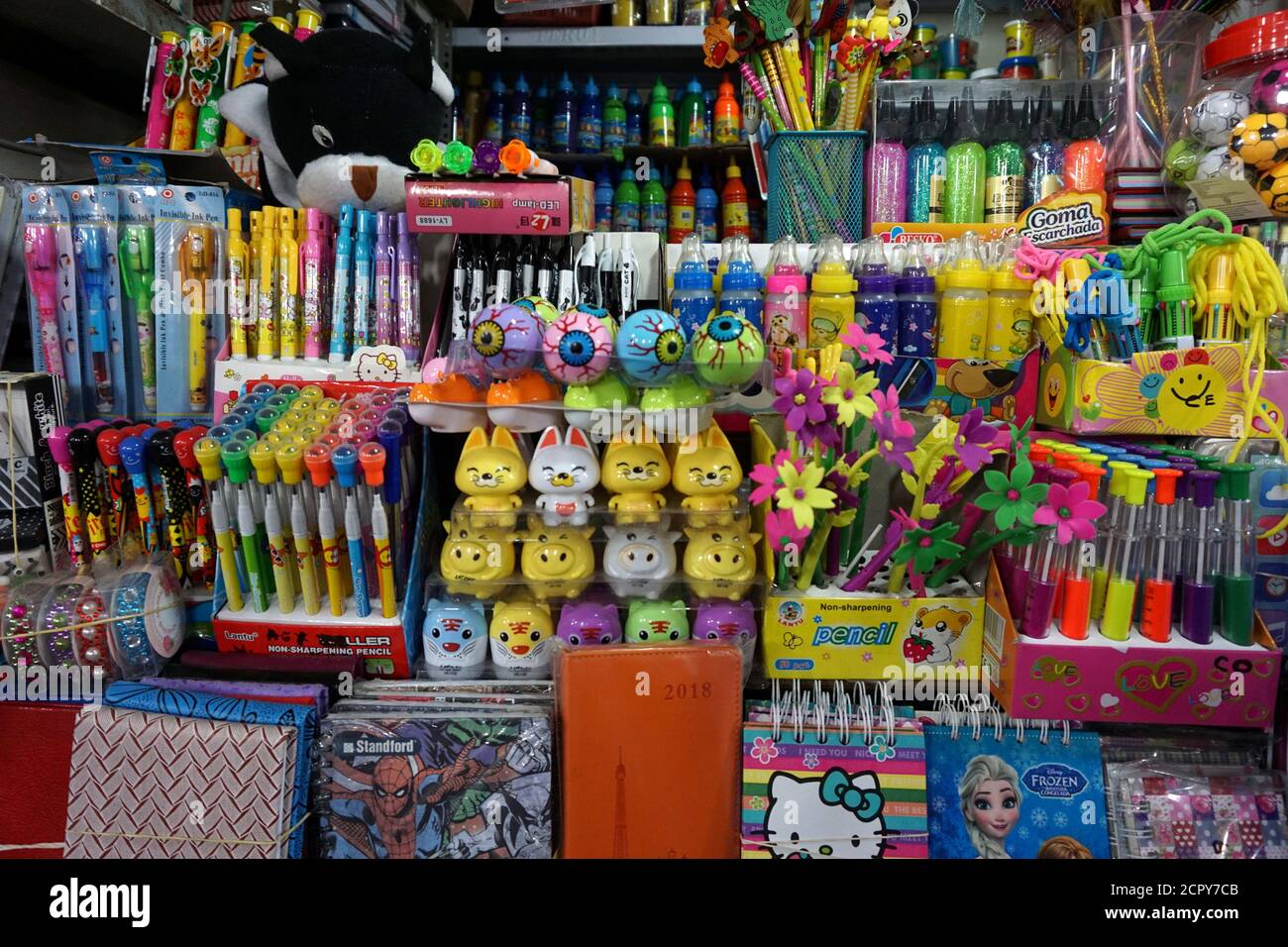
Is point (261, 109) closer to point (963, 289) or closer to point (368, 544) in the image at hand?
point (368, 544)

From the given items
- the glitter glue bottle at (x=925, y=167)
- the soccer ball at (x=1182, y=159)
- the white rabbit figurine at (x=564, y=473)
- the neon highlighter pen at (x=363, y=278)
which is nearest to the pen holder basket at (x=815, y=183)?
the glitter glue bottle at (x=925, y=167)

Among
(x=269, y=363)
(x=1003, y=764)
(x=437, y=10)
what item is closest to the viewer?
(x=1003, y=764)

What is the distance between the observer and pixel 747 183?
3.70m

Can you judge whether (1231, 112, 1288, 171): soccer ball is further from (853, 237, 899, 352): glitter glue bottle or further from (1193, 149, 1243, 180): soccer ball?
(853, 237, 899, 352): glitter glue bottle

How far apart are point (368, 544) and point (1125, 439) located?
144 cm

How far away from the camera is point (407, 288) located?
5.77ft

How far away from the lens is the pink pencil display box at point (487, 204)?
1.66m

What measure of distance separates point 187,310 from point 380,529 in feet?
2.47

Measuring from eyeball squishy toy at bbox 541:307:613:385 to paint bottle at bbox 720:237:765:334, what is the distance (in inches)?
13.8

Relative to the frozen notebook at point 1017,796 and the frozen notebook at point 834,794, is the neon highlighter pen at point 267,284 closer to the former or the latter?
the frozen notebook at point 834,794

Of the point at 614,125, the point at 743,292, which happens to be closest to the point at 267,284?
the point at 743,292

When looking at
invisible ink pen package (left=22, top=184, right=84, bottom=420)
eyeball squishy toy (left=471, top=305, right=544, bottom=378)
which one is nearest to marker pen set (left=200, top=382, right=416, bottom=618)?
eyeball squishy toy (left=471, top=305, right=544, bottom=378)

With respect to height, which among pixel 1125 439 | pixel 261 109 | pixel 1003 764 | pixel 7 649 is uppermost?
pixel 261 109

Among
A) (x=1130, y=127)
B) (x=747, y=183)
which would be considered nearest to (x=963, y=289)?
(x=1130, y=127)
